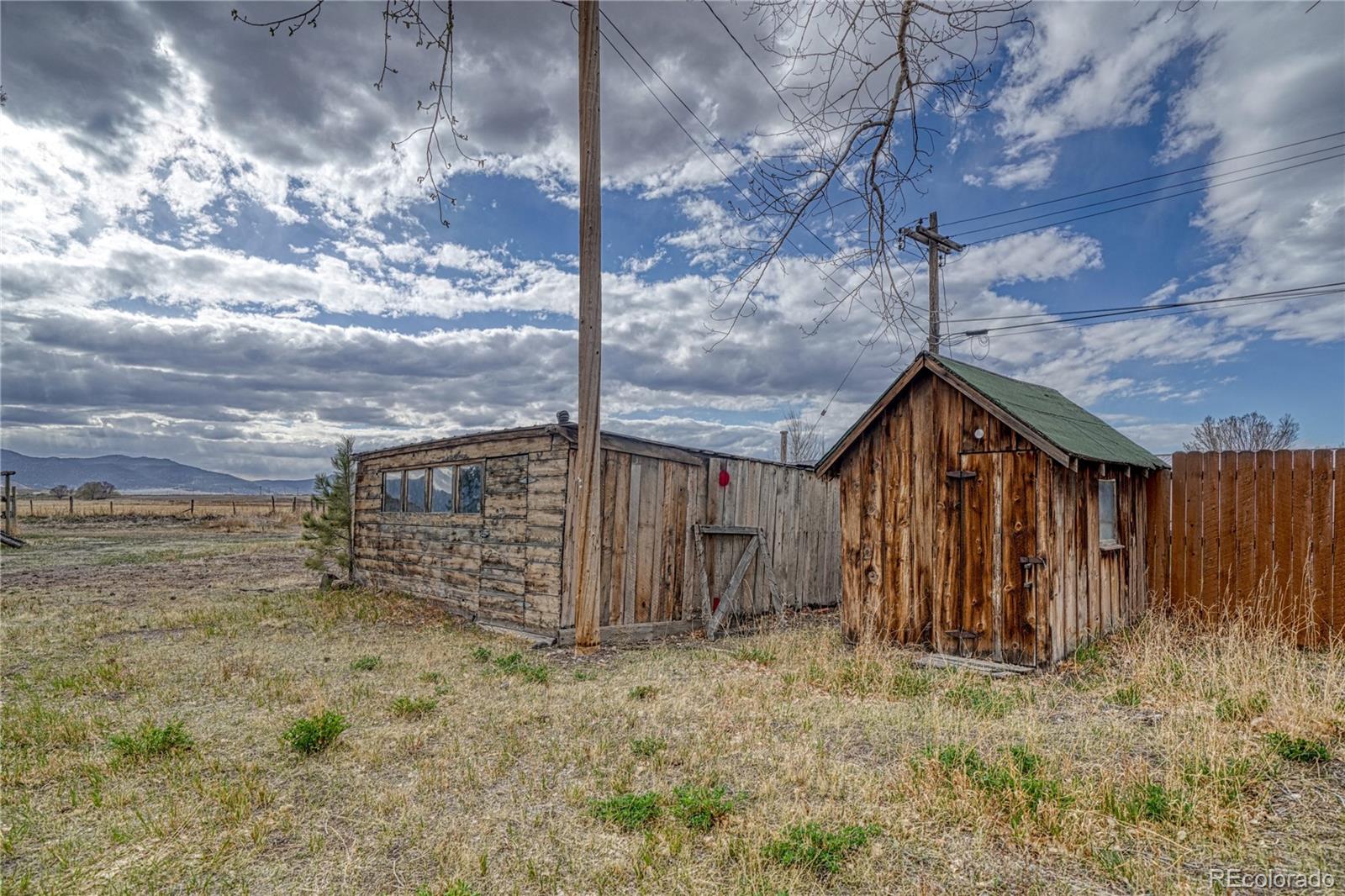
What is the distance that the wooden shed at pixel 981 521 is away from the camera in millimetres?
8305

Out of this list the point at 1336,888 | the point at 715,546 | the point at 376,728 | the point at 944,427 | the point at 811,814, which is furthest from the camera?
the point at 715,546

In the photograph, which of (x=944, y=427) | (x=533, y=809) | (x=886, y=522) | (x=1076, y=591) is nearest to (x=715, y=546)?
(x=886, y=522)

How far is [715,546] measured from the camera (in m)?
12.4

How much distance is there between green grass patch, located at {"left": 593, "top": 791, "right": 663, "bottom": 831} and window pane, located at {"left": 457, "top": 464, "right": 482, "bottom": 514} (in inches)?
332

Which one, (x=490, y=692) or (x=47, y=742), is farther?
(x=490, y=692)

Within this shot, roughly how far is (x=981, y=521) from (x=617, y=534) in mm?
5218

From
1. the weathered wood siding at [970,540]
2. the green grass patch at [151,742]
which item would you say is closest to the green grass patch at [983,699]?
the weathered wood siding at [970,540]

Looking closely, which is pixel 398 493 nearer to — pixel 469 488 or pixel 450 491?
pixel 450 491

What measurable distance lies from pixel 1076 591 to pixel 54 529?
4120 cm

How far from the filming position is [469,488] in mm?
12617

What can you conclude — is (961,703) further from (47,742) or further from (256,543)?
(256,543)

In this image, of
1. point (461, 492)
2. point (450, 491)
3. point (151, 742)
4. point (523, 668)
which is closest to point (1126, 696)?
point (523, 668)

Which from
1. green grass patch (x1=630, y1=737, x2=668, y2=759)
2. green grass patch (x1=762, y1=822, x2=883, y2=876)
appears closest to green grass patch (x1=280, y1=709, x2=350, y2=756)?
green grass patch (x1=630, y1=737, x2=668, y2=759)

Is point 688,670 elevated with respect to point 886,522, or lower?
lower
